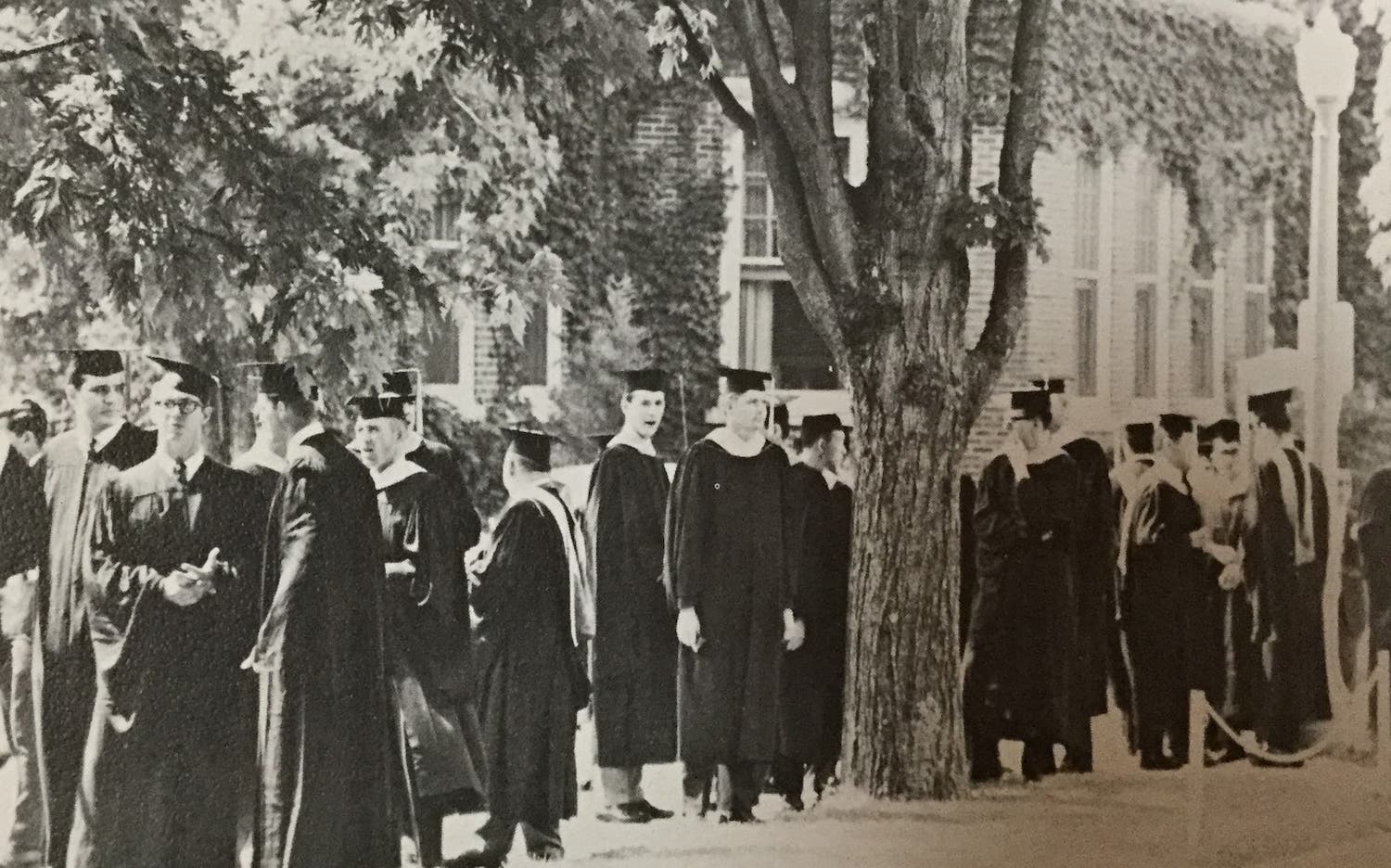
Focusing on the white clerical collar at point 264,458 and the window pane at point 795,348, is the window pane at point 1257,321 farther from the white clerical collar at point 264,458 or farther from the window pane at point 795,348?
the white clerical collar at point 264,458

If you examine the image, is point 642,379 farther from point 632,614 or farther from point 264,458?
point 264,458

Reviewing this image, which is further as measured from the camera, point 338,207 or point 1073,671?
point 1073,671

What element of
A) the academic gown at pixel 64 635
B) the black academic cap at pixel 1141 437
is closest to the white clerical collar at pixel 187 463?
the academic gown at pixel 64 635

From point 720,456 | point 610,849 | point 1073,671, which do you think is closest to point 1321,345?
point 1073,671

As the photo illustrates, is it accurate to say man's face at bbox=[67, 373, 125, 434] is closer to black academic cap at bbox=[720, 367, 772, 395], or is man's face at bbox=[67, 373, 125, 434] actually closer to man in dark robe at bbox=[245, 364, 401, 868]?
man in dark robe at bbox=[245, 364, 401, 868]

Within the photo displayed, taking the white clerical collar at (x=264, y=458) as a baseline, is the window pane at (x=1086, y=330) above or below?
above

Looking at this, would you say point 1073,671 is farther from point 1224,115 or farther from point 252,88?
point 252,88
